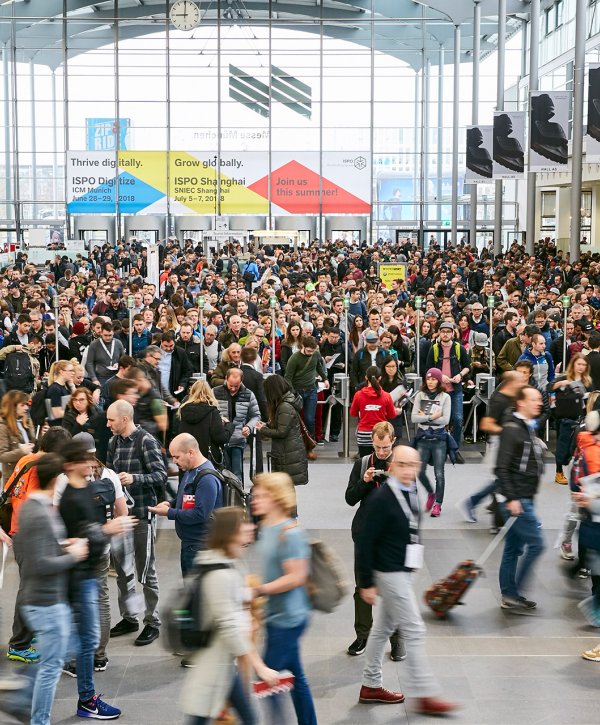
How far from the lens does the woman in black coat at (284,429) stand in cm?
910

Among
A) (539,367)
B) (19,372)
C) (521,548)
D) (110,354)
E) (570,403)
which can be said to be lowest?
(521,548)

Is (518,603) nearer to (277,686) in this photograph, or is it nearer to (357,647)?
(357,647)

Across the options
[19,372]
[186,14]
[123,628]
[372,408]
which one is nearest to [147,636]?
[123,628]

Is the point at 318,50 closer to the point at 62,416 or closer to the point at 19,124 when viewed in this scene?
the point at 19,124

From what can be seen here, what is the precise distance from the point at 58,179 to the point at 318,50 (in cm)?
1084

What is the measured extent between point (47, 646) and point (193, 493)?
5.25ft

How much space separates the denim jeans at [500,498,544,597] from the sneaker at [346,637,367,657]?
1303mm

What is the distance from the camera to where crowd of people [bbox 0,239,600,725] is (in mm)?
5285

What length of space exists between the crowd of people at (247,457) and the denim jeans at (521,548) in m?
0.01

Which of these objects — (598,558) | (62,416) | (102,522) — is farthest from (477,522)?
(102,522)

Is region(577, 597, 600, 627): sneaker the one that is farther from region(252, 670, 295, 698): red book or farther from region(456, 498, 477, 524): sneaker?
region(252, 670, 295, 698): red book

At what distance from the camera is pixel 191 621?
Result: 4.73 m

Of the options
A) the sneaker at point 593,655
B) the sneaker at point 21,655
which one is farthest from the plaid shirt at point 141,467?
the sneaker at point 593,655

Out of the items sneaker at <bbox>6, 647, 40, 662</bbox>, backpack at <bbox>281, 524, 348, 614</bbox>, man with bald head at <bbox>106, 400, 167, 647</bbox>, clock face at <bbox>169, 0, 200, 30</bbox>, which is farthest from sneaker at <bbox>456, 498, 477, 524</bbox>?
clock face at <bbox>169, 0, 200, 30</bbox>
